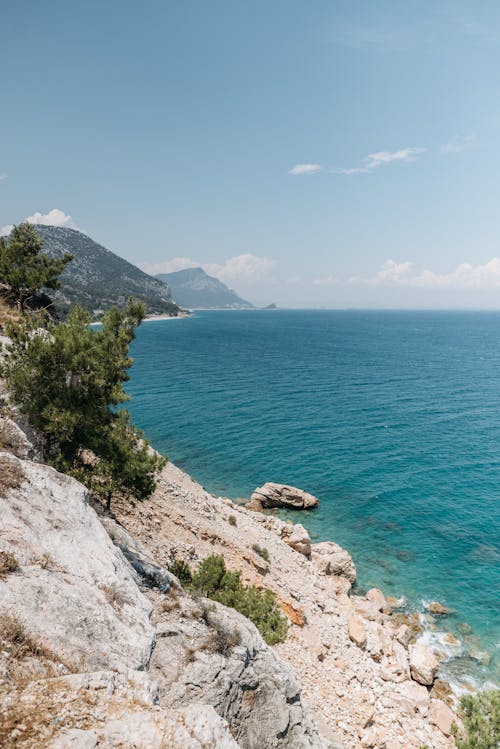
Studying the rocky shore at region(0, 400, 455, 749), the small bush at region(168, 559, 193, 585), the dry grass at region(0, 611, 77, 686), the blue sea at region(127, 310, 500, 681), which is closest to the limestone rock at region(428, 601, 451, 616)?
the blue sea at region(127, 310, 500, 681)

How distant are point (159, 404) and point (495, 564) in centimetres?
5702

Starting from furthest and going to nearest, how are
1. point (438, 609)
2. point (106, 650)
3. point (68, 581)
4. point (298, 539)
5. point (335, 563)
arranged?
point (298, 539)
point (335, 563)
point (438, 609)
point (68, 581)
point (106, 650)

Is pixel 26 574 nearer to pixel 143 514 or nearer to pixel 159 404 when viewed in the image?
pixel 143 514

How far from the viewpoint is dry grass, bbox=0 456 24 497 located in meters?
12.2

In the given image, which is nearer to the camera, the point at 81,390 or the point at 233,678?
the point at 233,678

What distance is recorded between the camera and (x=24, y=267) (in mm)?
32156

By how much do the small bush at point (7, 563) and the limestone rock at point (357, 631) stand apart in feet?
79.9

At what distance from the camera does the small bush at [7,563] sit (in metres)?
9.59

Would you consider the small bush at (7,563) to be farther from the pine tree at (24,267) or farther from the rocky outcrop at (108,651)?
the pine tree at (24,267)

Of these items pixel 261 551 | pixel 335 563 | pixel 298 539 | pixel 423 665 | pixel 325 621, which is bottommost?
pixel 423 665

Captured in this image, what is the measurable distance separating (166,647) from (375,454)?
48.2 meters

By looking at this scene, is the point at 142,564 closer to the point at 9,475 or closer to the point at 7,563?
the point at 9,475

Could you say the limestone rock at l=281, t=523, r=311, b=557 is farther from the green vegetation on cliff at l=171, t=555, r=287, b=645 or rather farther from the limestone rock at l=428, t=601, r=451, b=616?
the green vegetation on cliff at l=171, t=555, r=287, b=645

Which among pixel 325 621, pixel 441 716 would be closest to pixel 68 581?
pixel 325 621
